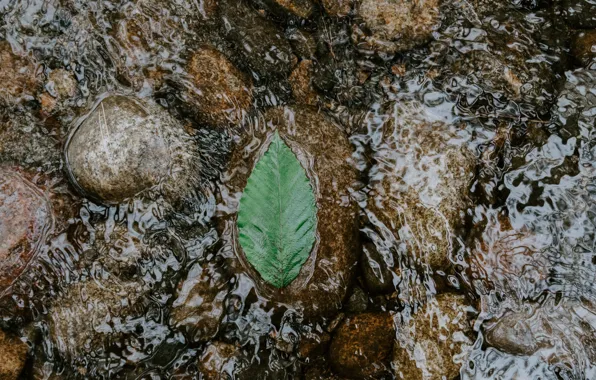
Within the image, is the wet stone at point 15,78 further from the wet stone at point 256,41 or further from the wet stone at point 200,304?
the wet stone at point 200,304

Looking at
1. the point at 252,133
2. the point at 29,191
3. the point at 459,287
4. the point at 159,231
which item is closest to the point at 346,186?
the point at 252,133

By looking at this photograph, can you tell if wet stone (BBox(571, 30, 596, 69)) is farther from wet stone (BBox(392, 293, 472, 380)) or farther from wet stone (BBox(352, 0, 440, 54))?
wet stone (BBox(392, 293, 472, 380))

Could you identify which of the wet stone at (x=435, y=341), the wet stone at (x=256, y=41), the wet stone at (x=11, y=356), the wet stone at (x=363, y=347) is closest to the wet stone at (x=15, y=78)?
→ the wet stone at (x=256, y=41)

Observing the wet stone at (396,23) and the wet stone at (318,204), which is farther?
the wet stone at (396,23)

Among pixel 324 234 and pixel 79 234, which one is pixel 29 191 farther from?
pixel 324 234

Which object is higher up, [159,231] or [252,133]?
[252,133]
